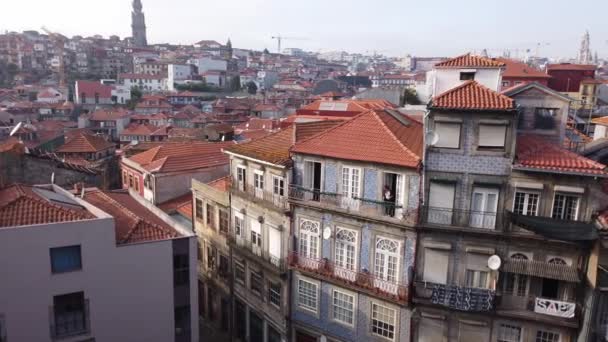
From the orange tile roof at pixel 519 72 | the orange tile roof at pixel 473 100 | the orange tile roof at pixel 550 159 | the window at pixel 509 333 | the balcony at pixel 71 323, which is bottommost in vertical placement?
the window at pixel 509 333

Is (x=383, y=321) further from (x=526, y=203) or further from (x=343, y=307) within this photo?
(x=526, y=203)

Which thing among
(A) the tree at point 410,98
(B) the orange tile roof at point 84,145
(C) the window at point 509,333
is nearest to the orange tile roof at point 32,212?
(C) the window at point 509,333

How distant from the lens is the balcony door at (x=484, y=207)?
1972cm

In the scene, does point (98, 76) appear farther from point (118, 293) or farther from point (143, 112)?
point (118, 293)

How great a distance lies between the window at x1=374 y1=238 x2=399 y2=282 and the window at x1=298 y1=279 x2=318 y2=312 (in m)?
3.89

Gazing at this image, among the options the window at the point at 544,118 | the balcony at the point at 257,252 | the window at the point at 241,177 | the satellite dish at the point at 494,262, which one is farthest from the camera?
the window at the point at 241,177

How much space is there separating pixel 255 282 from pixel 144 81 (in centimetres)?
13395

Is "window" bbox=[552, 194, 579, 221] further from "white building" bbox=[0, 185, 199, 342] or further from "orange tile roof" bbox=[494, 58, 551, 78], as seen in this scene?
"orange tile roof" bbox=[494, 58, 551, 78]

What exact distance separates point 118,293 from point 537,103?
20434mm

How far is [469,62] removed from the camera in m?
23.3

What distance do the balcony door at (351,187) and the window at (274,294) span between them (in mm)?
6853

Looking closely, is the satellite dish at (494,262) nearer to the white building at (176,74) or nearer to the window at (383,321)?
the window at (383,321)

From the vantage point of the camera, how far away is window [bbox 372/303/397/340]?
2200 cm

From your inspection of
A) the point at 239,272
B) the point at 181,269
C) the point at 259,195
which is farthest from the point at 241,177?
the point at 181,269
